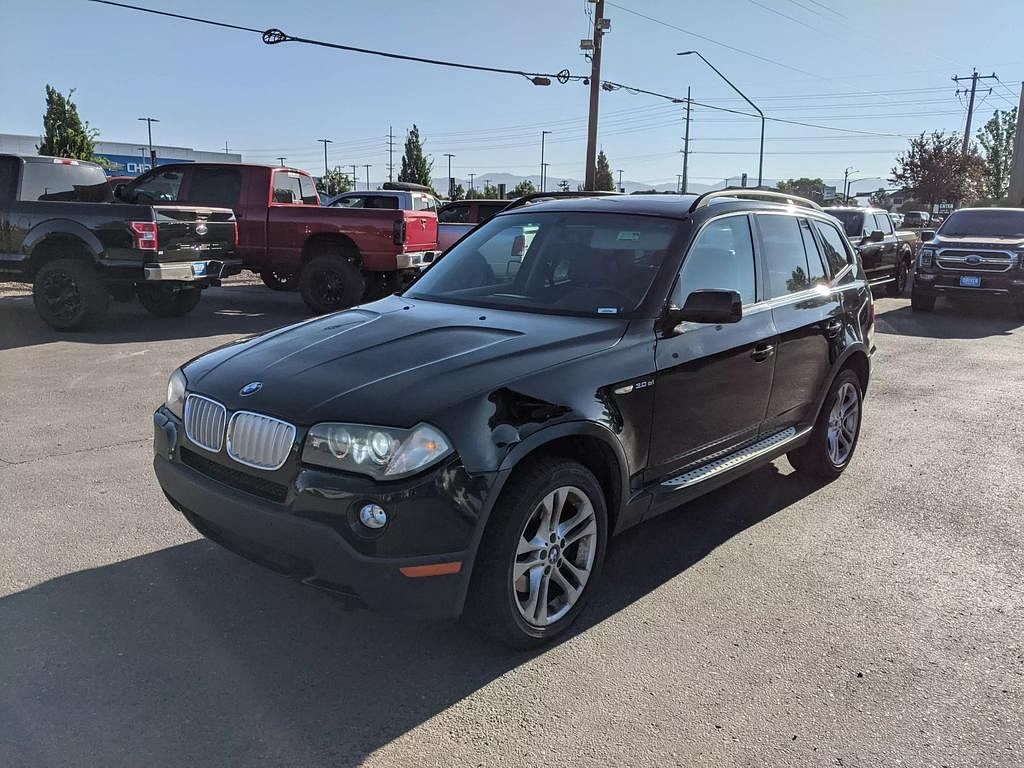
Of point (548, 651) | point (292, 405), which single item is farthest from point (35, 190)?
point (548, 651)

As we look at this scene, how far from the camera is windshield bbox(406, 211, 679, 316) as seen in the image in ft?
13.0

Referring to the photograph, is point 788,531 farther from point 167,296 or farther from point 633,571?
point 167,296

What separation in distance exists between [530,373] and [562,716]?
1.24 metres

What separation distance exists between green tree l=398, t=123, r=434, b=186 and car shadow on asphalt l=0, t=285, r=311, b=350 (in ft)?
120

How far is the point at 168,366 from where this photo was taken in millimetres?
8227

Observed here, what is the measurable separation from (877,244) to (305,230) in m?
10.5

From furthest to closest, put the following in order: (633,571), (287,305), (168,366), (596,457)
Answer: (287,305)
(168,366)
(633,571)
(596,457)

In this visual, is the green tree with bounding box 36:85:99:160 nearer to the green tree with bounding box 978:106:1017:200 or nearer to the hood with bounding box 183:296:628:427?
the hood with bounding box 183:296:628:427

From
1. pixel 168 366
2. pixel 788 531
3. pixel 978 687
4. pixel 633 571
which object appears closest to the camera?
pixel 978 687

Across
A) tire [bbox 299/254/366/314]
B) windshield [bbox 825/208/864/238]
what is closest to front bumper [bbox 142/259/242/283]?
tire [bbox 299/254/366/314]

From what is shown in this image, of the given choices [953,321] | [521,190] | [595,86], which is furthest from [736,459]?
[521,190]

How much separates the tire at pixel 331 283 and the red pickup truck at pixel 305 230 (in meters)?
0.01

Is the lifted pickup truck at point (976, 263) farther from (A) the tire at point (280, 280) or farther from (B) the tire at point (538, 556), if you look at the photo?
(B) the tire at point (538, 556)

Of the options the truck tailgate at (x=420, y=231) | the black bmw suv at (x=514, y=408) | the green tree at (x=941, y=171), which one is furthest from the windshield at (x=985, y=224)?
the green tree at (x=941, y=171)
